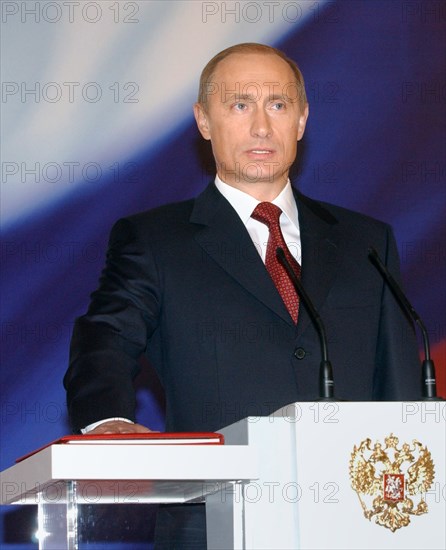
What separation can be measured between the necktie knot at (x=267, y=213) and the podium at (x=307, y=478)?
94cm

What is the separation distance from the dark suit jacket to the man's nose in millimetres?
190

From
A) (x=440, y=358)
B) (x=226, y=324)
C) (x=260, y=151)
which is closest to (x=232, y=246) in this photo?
(x=226, y=324)

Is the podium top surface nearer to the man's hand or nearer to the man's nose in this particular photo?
the man's hand

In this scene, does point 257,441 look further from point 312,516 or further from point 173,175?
point 173,175

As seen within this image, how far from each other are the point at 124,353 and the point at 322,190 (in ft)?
6.17

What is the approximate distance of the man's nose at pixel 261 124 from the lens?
8.98ft

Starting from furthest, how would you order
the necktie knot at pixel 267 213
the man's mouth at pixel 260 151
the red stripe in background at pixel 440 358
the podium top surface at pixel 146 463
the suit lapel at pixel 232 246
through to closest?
the red stripe in background at pixel 440 358 → the man's mouth at pixel 260 151 → the necktie knot at pixel 267 213 → the suit lapel at pixel 232 246 → the podium top surface at pixel 146 463

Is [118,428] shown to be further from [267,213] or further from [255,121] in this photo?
[255,121]

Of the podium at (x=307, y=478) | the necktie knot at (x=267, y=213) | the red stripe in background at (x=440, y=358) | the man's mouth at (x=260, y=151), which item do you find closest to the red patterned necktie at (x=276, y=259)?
the necktie knot at (x=267, y=213)

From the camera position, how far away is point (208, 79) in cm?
288

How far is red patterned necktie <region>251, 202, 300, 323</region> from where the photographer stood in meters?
2.49

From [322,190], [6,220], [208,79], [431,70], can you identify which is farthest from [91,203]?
[431,70]

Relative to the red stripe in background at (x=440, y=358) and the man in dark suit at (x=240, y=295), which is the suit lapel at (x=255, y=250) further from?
the red stripe in background at (x=440, y=358)

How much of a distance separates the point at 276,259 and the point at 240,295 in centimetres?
13
